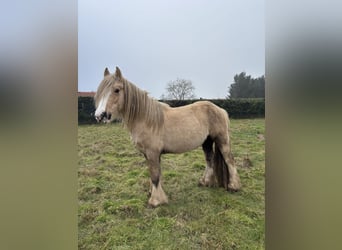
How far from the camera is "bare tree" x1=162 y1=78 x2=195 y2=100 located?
1.25 metres

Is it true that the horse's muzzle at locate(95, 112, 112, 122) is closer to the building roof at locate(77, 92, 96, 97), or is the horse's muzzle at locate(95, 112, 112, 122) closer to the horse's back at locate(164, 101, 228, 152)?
the building roof at locate(77, 92, 96, 97)

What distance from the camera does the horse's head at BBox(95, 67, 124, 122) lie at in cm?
123

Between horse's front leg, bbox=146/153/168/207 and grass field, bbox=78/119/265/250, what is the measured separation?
0.03 metres

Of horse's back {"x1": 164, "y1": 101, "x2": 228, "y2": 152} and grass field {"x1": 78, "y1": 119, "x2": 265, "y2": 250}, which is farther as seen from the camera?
horse's back {"x1": 164, "y1": 101, "x2": 228, "y2": 152}

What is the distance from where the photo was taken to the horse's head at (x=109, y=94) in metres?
1.23

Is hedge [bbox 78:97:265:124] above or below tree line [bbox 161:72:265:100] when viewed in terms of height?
below

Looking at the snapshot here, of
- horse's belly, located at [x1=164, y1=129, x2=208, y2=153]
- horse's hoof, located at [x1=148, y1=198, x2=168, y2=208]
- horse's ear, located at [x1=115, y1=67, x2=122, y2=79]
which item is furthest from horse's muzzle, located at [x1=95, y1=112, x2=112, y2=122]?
horse's hoof, located at [x1=148, y1=198, x2=168, y2=208]

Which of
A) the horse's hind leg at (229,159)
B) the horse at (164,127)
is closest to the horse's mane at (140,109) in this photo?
the horse at (164,127)

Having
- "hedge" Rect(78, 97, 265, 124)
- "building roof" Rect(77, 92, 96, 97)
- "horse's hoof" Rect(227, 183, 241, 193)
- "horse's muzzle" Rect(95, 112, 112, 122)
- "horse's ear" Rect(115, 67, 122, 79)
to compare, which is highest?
"horse's ear" Rect(115, 67, 122, 79)

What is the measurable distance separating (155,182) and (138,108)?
0.36 meters

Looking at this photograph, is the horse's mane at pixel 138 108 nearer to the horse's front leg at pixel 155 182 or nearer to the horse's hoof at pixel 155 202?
the horse's front leg at pixel 155 182

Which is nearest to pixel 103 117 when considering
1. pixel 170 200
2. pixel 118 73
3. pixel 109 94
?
pixel 109 94

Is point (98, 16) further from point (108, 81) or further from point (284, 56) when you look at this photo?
point (284, 56)

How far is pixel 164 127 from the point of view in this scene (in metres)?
1.29
